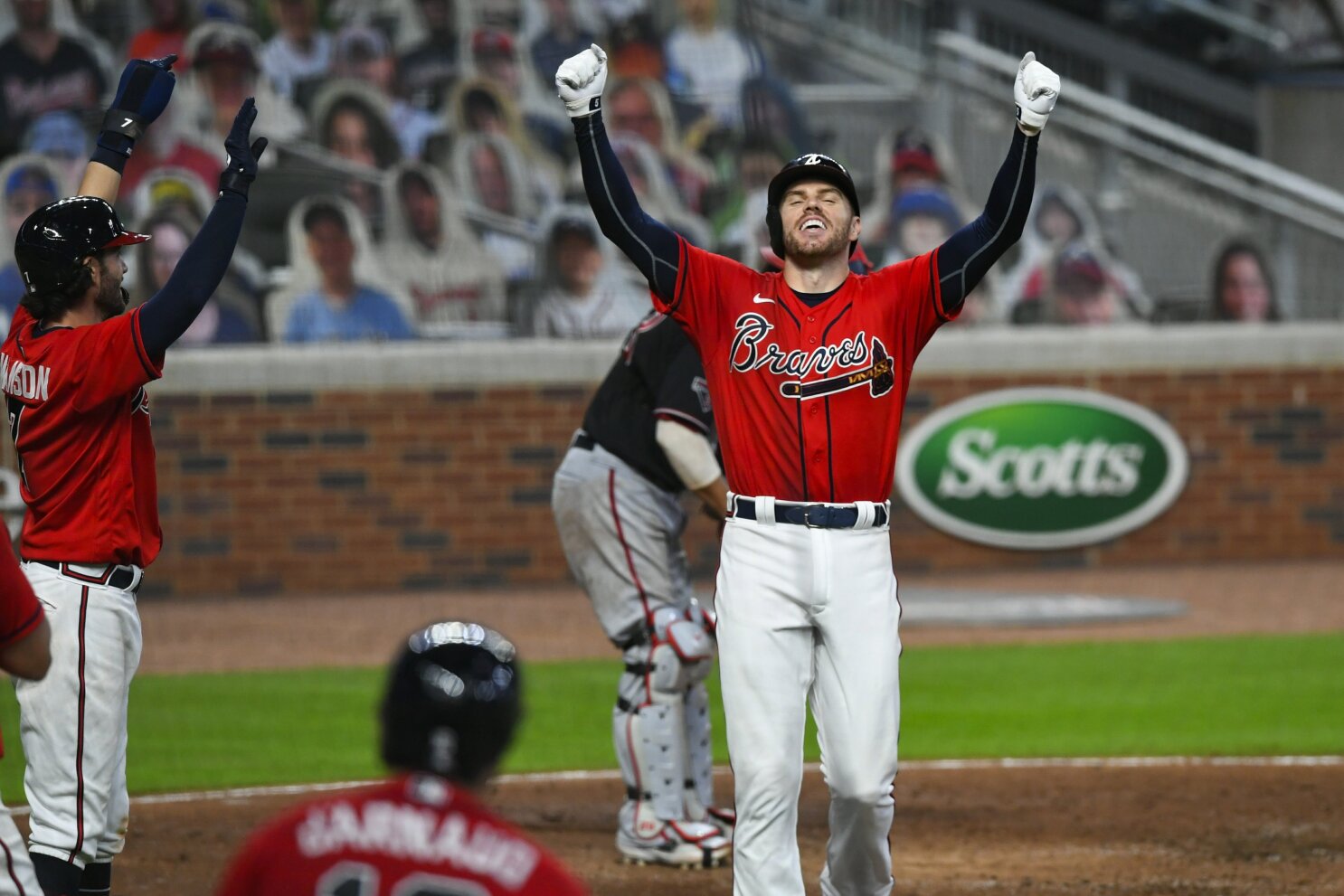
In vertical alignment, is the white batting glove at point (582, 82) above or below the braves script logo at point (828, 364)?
above

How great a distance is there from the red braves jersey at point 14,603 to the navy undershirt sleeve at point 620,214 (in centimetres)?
187

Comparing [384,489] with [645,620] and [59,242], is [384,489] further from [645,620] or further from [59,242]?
[59,242]

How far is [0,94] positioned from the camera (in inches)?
599

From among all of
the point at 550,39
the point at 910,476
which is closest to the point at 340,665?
the point at 910,476

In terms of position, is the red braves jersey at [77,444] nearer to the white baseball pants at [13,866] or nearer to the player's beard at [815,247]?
the white baseball pants at [13,866]

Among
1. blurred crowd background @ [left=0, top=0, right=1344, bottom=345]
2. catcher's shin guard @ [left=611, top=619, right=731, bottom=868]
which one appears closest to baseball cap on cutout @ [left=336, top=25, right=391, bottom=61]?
blurred crowd background @ [left=0, top=0, right=1344, bottom=345]

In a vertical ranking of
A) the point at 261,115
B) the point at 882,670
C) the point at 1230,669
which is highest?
the point at 261,115

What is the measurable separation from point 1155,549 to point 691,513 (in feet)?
12.6

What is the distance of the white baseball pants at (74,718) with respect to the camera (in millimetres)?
4426

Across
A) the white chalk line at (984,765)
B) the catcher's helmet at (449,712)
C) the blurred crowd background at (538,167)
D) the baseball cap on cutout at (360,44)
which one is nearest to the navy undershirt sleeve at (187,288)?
the catcher's helmet at (449,712)

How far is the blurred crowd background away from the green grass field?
439cm

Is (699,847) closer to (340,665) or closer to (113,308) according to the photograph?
(113,308)

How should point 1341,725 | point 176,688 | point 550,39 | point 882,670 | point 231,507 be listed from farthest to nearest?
point 550,39
point 231,507
point 176,688
point 1341,725
point 882,670

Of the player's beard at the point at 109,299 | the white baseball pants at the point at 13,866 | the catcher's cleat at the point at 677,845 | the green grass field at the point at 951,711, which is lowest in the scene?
the green grass field at the point at 951,711
